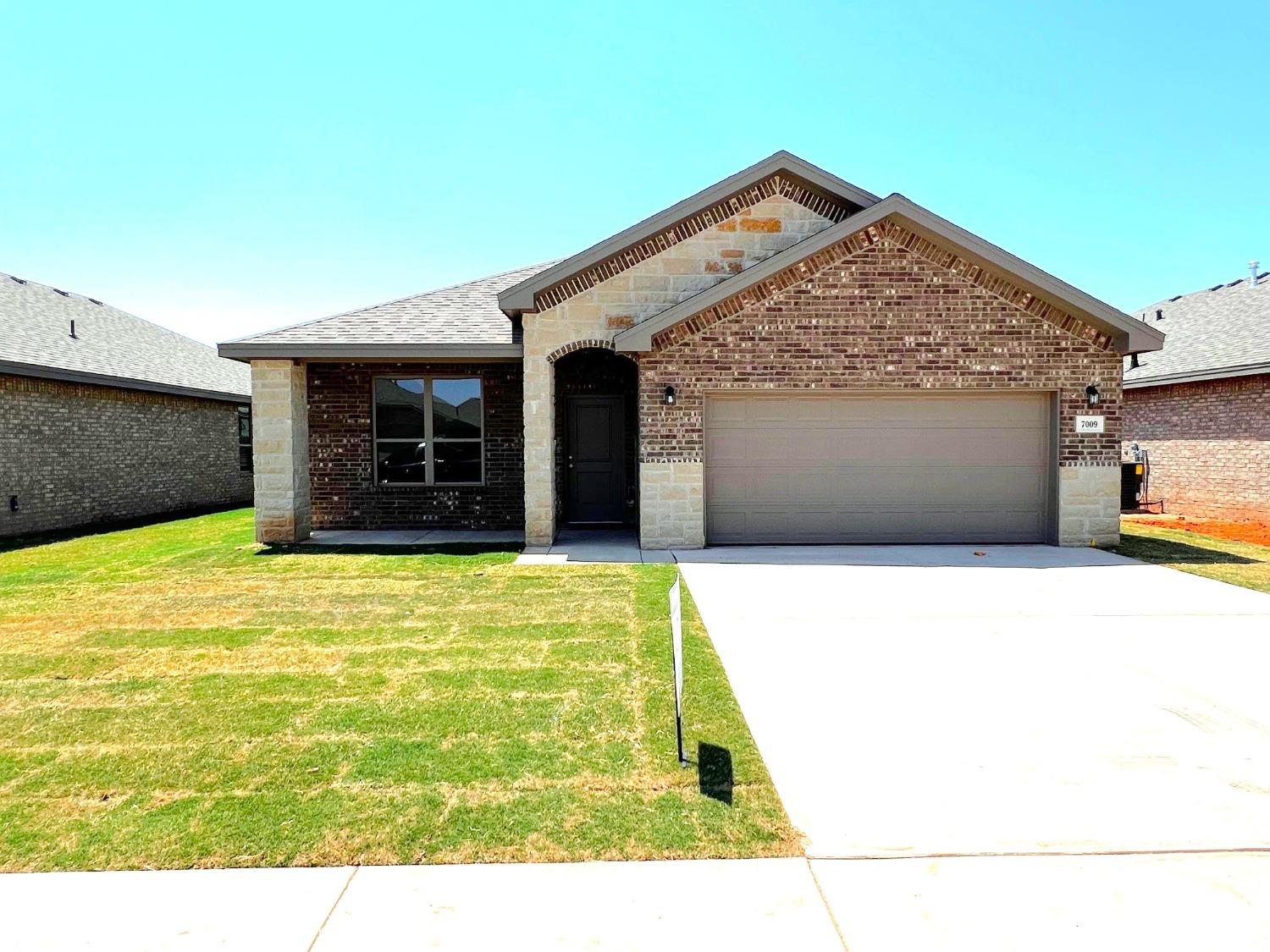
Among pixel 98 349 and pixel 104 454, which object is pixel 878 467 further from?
pixel 98 349

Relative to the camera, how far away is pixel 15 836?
11.2 feet

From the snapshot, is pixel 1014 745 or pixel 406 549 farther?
pixel 406 549

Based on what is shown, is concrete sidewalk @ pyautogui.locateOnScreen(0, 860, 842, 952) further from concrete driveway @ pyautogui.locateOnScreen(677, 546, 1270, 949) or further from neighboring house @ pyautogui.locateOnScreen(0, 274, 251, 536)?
neighboring house @ pyautogui.locateOnScreen(0, 274, 251, 536)

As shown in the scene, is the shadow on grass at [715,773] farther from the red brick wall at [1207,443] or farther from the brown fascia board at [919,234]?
the red brick wall at [1207,443]

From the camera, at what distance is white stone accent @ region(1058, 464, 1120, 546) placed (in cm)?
1137

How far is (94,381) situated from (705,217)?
1242cm

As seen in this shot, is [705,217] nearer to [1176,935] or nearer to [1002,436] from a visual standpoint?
[1002,436]

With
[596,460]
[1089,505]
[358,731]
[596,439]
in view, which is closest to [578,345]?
[596,439]

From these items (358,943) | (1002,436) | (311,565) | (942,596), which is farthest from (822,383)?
(358,943)

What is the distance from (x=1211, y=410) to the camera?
51.1 feet

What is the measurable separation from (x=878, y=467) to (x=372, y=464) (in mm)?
8622

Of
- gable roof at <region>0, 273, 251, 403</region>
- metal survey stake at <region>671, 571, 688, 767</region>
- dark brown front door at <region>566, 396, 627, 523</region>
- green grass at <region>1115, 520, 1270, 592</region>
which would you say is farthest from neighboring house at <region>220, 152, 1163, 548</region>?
metal survey stake at <region>671, 571, 688, 767</region>

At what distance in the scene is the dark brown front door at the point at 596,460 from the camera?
14148 millimetres

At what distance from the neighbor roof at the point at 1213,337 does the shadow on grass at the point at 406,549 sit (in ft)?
45.6
